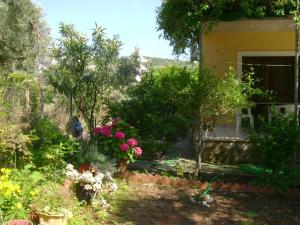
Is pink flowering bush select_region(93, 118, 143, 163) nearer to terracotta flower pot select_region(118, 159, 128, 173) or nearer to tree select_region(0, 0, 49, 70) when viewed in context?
terracotta flower pot select_region(118, 159, 128, 173)

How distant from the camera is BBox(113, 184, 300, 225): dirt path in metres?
6.53

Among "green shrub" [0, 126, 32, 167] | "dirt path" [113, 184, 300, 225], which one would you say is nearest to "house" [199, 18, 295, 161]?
"dirt path" [113, 184, 300, 225]

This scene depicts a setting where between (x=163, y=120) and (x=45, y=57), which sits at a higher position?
(x=45, y=57)

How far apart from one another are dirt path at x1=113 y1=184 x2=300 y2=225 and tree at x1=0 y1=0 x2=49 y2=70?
A: 12.6 meters

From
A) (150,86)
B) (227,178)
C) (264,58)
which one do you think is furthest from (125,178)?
(264,58)

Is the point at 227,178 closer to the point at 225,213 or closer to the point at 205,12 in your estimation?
the point at 225,213

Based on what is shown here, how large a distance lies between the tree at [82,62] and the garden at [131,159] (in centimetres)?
2

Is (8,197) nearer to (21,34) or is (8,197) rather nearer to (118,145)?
(118,145)

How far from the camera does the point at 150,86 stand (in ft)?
38.3

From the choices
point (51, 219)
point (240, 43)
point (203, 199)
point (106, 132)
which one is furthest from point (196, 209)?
point (240, 43)

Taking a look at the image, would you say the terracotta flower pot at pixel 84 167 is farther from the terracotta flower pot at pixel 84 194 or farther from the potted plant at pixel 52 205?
the potted plant at pixel 52 205

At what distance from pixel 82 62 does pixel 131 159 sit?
2303mm

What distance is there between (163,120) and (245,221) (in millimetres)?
4381

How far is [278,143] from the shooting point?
756 centimetres
